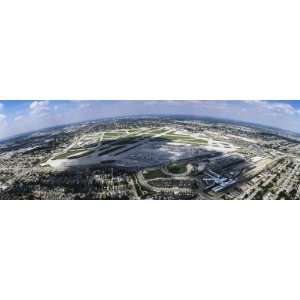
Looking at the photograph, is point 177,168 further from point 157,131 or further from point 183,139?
point 157,131

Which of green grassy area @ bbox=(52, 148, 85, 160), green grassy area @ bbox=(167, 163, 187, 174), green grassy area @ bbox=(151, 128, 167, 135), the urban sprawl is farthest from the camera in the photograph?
green grassy area @ bbox=(151, 128, 167, 135)

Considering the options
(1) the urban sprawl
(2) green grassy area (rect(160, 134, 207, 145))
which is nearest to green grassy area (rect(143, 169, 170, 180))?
(1) the urban sprawl

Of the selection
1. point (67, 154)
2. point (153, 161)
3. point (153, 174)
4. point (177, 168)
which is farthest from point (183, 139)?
point (67, 154)

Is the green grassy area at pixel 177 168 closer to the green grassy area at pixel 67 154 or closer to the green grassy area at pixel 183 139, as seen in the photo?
the green grassy area at pixel 183 139

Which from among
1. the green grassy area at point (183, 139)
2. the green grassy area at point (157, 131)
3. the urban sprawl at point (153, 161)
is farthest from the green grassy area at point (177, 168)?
the green grassy area at point (157, 131)

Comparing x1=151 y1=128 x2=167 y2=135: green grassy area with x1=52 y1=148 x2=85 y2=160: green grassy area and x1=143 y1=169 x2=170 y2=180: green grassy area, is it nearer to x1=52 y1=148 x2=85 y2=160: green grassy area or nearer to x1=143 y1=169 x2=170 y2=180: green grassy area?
x1=52 y1=148 x2=85 y2=160: green grassy area

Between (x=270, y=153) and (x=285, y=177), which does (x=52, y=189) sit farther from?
(x=270, y=153)
